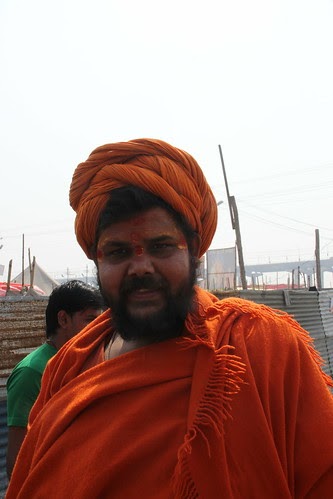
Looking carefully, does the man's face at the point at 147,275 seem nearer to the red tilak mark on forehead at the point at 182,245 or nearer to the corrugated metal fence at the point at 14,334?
the red tilak mark on forehead at the point at 182,245

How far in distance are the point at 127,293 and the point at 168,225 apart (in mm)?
272

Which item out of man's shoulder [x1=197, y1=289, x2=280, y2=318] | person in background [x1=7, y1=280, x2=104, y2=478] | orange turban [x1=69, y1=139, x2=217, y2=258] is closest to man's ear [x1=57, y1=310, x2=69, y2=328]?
person in background [x1=7, y1=280, x2=104, y2=478]

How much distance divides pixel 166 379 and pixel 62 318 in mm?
1931

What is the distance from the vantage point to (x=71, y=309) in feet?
10.7

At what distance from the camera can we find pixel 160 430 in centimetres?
134

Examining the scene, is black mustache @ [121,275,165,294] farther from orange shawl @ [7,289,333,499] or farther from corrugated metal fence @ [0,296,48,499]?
corrugated metal fence @ [0,296,48,499]

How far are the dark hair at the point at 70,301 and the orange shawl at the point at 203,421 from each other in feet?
5.40

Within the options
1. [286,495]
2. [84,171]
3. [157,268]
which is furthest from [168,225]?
[286,495]

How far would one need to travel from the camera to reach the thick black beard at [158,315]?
157 cm

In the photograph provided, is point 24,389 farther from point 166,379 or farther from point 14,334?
point 14,334

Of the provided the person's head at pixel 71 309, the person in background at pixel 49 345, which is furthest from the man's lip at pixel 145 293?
the person's head at pixel 71 309

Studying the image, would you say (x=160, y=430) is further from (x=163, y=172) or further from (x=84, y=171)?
(x=84, y=171)

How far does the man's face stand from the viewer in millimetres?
1574

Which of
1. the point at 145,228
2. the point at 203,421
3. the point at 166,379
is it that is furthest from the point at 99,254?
the point at 203,421
